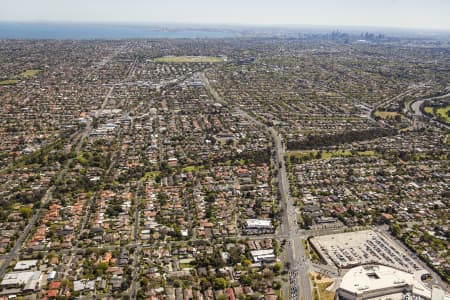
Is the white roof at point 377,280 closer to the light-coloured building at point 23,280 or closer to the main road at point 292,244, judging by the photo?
the main road at point 292,244

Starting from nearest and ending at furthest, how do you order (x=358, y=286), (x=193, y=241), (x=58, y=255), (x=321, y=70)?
(x=358, y=286), (x=58, y=255), (x=193, y=241), (x=321, y=70)

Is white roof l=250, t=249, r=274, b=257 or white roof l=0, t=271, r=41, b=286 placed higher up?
white roof l=0, t=271, r=41, b=286

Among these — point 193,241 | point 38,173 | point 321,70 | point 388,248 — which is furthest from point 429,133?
point 321,70

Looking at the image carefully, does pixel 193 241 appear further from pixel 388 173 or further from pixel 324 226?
pixel 388 173

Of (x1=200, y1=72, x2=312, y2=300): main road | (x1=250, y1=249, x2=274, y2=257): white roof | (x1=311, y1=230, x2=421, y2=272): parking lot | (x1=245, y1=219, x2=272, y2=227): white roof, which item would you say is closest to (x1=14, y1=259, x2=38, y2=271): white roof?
(x1=250, y1=249, x2=274, y2=257): white roof

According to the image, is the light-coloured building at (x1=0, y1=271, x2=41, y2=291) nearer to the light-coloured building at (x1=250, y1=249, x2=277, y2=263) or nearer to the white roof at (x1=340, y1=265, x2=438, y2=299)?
the light-coloured building at (x1=250, y1=249, x2=277, y2=263)

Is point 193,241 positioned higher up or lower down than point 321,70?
lower down

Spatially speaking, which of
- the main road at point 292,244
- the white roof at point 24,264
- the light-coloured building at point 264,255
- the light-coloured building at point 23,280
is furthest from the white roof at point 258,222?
the white roof at point 24,264
